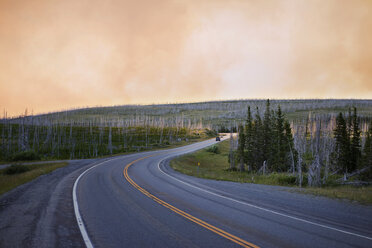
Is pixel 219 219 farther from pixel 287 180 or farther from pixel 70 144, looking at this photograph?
pixel 70 144

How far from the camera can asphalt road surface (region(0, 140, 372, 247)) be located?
5934 mm

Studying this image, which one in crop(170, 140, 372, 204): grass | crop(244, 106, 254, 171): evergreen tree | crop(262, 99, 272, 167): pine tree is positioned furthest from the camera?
crop(244, 106, 254, 171): evergreen tree

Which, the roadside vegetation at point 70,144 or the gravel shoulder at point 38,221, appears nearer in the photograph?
the gravel shoulder at point 38,221

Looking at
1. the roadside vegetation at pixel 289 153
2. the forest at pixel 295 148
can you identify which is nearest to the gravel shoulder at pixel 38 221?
the roadside vegetation at pixel 289 153

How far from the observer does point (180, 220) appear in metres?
7.58

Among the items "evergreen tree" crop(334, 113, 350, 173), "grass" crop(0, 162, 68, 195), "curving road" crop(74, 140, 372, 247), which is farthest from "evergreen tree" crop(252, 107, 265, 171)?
"grass" crop(0, 162, 68, 195)

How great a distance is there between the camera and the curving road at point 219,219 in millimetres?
5953

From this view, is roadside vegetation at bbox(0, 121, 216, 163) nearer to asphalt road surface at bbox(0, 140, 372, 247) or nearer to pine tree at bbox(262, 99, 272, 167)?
pine tree at bbox(262, 99, 272, 167)

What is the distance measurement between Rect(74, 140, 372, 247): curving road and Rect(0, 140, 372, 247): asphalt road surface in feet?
0.09

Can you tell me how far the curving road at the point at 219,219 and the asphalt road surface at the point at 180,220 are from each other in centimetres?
3

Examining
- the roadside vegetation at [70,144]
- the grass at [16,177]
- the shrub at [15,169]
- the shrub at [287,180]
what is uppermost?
the shrub at [287,180]

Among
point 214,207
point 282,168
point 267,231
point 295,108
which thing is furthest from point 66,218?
point 295,108

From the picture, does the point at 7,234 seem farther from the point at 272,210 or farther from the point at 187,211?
the point at 272,210

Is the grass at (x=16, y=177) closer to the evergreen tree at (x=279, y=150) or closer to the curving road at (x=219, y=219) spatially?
the curving road at (x=219, y=219)
